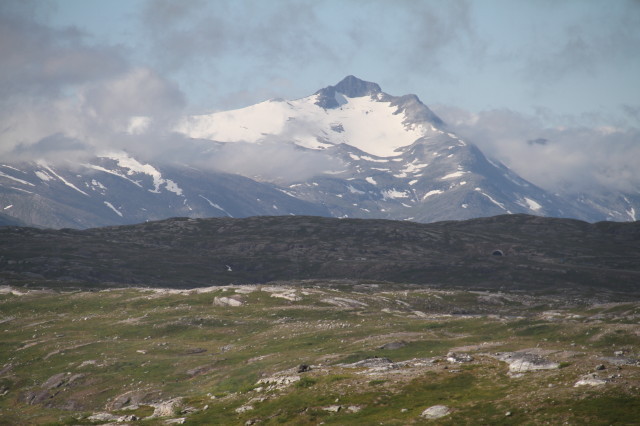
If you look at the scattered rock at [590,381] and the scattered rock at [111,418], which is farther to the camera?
the scattered rock at [111,418]

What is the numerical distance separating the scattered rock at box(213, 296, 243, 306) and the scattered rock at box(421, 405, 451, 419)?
90.0 m

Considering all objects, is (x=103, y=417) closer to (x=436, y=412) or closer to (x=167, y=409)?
(x=167, y=409)

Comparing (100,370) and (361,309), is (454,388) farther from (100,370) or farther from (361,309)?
(361,309)

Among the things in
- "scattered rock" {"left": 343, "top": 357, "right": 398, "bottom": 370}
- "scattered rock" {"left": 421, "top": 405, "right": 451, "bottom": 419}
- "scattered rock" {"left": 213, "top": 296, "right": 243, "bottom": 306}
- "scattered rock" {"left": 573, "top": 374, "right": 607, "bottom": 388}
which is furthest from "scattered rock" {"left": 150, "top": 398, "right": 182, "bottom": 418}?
"scattered rock" {"left": 213, "top": 296, "right": 243, "bottom": 306}

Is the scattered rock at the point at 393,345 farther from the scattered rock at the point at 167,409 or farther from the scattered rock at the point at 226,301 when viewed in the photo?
the scattered rock at the point at 226,301

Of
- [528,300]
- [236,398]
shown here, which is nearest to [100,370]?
[236,398]

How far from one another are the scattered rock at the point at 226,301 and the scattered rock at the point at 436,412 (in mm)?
90028

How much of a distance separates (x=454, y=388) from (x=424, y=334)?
39.9 meters

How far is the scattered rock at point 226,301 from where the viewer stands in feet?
440

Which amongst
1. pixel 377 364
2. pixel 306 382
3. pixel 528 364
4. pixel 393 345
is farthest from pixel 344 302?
pixel 528 364

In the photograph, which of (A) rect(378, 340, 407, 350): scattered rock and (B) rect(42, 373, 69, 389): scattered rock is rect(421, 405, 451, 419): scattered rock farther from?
(B) rect(42, 373, 69, 389): scattered rock


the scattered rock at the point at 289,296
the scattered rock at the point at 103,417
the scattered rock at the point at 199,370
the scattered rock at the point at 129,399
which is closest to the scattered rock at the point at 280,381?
the scattered rock at the point at 103,417

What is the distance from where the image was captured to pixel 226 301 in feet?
445

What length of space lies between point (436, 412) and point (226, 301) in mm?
93631
